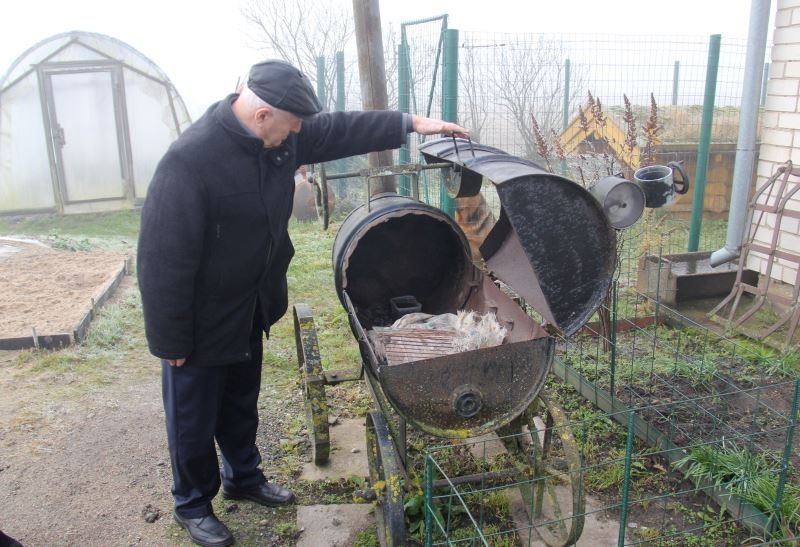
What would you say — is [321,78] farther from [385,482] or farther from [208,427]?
[385,482]

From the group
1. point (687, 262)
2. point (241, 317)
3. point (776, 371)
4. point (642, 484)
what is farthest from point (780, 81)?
point (241, 317)

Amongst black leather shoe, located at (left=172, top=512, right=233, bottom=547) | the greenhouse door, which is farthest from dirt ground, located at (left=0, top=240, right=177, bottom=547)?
the greenhouse door

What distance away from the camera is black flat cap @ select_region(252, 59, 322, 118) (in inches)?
113

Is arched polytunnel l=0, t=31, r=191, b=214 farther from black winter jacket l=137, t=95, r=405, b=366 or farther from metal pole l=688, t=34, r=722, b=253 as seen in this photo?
black winter jacket l=137, t=95, r=405, b=366

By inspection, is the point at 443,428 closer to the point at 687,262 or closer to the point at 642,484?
the point at 642,484

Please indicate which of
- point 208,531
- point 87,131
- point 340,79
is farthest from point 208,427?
point 87,131

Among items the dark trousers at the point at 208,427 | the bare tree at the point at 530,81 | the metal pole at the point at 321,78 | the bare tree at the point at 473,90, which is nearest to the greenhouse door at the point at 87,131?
the metal pole at the point at 321,78

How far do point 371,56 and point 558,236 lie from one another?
13.2ft

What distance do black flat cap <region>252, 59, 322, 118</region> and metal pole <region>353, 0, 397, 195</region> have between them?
9.90 feet

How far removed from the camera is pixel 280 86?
9.43 feet

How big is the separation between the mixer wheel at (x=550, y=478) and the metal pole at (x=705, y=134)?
4798 mm

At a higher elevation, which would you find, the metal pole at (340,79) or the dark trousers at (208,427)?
the metal pole at (340,79)

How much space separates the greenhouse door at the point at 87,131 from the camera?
1102 cm

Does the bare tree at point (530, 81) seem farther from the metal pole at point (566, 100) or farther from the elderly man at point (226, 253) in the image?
the elderly man at point (226, 253)
